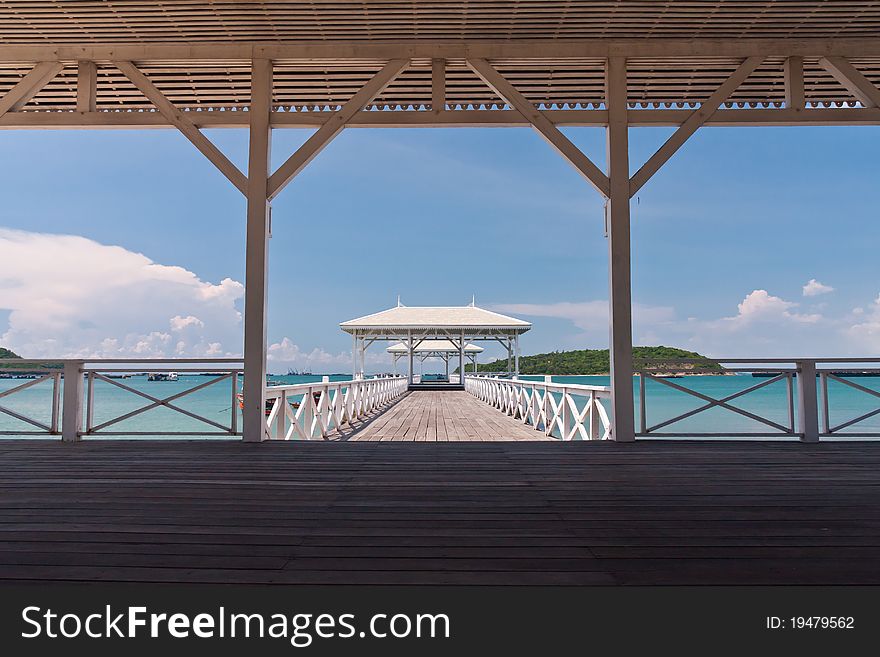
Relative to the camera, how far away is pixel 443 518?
237 centimetres

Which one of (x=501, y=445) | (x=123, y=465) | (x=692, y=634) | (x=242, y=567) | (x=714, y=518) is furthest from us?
(x=501, y=445)

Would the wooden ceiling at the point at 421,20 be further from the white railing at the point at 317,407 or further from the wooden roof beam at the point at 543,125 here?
the white railing at the point at 317,407

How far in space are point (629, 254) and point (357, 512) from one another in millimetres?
3557

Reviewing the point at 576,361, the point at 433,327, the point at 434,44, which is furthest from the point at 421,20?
the point at 576,361

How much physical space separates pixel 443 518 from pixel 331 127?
3832 mm

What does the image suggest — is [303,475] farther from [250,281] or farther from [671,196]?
[671,196]

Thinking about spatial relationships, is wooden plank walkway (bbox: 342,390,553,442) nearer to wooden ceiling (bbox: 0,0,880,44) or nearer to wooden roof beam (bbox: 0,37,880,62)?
wooden roof beam (bbox: 0,37,880,62)

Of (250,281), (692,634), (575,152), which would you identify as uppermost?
(575,152)

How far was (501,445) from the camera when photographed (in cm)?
485

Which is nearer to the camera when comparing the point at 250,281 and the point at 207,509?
the point at 207,509

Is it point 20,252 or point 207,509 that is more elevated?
point 20,252

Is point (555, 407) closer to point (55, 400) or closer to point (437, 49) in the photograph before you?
point (437, 49)

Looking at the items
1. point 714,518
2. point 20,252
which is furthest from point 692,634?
point 20,252

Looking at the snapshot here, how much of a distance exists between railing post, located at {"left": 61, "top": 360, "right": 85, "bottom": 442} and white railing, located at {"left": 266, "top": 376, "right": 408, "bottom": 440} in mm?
1613
